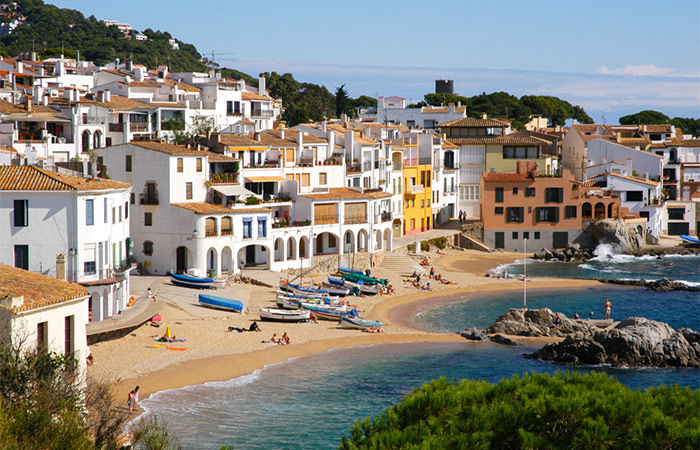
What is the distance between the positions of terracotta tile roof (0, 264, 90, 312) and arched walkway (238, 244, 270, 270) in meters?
32.3

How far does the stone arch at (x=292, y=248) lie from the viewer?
69.4 m

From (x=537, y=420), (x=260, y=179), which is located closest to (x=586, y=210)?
(x=260, y=179)

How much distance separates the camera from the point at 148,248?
A: 62375 millimetres

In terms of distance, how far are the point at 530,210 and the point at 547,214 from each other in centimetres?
175

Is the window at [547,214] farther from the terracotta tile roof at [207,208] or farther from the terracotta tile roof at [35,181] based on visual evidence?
the terracotta tile roof at [35,181]

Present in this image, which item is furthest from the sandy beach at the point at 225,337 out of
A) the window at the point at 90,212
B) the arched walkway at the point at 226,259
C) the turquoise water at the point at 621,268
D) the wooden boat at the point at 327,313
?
the turquoise water at the point at 621,268

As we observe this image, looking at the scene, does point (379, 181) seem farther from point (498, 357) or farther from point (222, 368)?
point (222, 368)

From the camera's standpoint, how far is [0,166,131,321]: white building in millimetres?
44719

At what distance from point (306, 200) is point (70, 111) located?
18.9 meters

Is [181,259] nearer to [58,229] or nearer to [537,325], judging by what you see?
[58,229]

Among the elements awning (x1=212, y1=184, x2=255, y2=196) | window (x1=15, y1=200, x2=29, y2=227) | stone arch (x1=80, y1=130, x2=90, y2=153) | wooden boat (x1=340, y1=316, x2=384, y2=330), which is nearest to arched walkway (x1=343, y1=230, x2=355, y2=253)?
awning (x1=212, y1=184, x2=255, y2=196)

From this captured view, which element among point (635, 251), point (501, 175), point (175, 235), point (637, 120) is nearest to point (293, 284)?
point (175, 235)

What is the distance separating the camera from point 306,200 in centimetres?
7062

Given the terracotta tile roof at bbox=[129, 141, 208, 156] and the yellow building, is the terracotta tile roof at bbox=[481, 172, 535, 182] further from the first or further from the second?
the terracotta tile roof at bbox=[129, 141, 208, 156]
